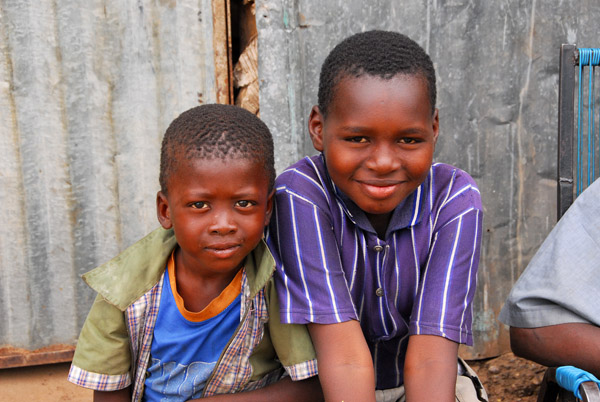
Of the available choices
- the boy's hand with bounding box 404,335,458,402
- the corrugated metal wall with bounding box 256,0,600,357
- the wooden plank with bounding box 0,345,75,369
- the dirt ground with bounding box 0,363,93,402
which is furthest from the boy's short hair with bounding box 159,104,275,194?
the dirt ground with bounding box 0,363,93,402

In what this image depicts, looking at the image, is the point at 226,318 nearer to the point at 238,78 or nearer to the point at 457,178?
the point at 457,178

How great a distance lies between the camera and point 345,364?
1618mm

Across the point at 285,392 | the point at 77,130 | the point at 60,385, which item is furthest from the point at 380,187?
the point at 60,385

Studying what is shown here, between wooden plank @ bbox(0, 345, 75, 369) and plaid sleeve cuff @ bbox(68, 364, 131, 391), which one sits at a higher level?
plaid sleeve cuff @ bbox(68, 364, 131, 391)

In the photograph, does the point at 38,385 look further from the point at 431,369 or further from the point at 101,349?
the point at 431,369

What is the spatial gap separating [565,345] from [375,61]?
985 mm

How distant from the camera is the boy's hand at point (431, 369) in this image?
1612 mm

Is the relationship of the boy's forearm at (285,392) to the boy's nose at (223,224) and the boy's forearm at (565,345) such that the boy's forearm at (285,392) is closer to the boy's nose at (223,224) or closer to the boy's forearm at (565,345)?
the boy's nose at (223,224)

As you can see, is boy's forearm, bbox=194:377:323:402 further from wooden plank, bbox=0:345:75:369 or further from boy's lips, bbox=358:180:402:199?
wooden plank, bbox=0:345:75:369

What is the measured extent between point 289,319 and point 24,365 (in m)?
1.69

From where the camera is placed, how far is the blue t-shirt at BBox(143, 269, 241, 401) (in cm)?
175

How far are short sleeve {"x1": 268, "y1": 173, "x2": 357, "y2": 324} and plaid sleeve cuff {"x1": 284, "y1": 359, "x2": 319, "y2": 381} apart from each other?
160mm

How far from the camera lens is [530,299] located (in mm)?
1866

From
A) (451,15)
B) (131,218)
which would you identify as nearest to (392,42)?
(451,15)
